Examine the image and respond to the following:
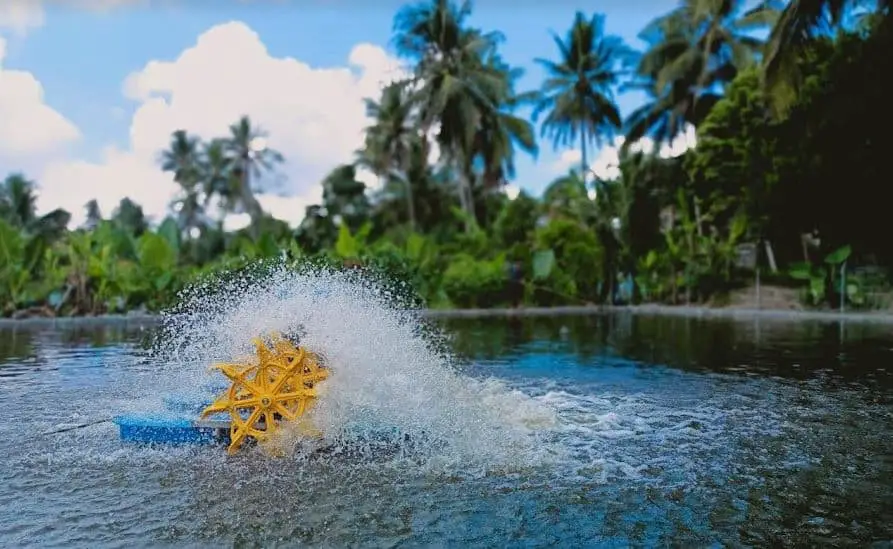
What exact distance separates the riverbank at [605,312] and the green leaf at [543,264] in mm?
1210

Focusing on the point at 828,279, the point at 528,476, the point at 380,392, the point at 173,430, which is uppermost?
the point at 828,279

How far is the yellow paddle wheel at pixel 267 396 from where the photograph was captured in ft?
23.6

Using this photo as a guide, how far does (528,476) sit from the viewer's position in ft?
21.0

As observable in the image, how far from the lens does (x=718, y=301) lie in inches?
1118

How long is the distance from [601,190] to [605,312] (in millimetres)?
4580

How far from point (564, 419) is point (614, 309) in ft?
70.2

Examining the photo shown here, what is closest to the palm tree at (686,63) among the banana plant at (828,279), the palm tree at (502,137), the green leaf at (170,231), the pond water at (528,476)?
the palm tree at (502,137)

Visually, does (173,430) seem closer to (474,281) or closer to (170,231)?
(474,281)

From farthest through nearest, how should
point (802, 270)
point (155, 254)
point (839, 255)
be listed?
point (155, 254)
point (802, 270)
point (839, 255)

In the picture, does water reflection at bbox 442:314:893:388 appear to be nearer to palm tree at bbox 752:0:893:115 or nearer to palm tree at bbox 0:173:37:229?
palm tree at bbox 752:0:893:115

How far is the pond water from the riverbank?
12419 millimetres

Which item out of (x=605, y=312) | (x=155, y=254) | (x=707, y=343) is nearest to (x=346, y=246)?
(x=155, y=254)

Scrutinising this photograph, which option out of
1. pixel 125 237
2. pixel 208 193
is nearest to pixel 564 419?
pixel 125 237

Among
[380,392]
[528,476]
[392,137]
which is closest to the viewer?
[528,476]
